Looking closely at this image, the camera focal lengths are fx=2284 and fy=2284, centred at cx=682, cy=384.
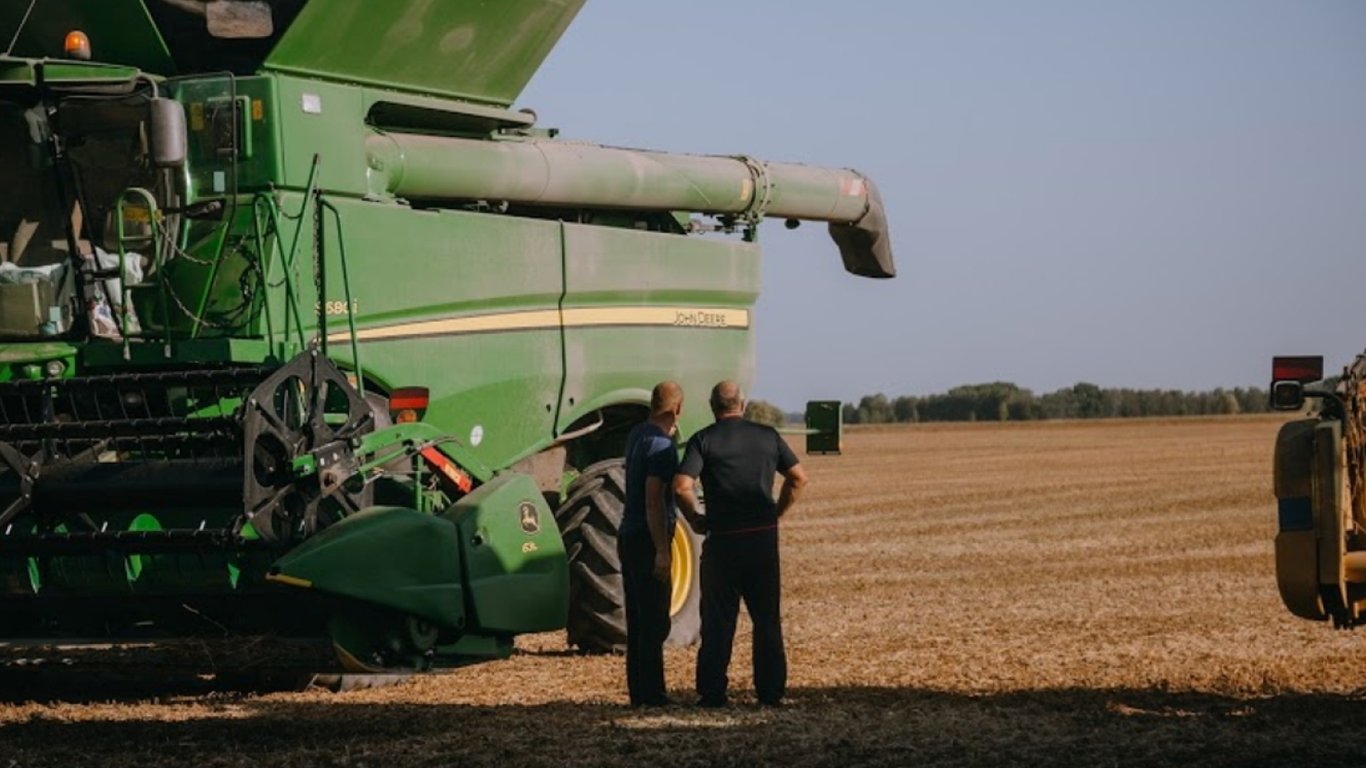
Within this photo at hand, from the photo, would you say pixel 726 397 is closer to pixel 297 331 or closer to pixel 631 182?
pixel 297 331

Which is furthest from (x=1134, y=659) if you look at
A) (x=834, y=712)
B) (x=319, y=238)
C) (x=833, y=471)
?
(x=833, y=471)

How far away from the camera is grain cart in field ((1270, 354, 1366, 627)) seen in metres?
9.05

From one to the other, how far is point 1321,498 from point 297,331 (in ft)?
14.9

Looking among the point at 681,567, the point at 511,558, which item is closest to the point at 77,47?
the point at 511,558

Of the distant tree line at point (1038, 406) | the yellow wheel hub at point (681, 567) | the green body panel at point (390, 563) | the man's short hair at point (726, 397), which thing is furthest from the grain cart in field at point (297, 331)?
the distant tree line at point (1038, 406)

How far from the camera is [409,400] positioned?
436 inches

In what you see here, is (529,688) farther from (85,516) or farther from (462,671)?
(85,516)

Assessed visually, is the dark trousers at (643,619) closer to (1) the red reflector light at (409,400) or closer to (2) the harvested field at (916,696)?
(2) the harvested field at (916,696)

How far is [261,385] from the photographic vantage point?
372 inches

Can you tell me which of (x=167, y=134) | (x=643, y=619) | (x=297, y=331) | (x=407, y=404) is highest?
(x=167, y=134)

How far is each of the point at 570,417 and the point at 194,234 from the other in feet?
8.69

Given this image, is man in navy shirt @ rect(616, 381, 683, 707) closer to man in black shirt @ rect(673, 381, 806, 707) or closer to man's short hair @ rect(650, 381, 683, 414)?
man's short hair @ rect(650, 381, 683, 414)

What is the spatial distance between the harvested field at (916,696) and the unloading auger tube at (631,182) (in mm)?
2488

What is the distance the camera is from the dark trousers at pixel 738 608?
996cm
